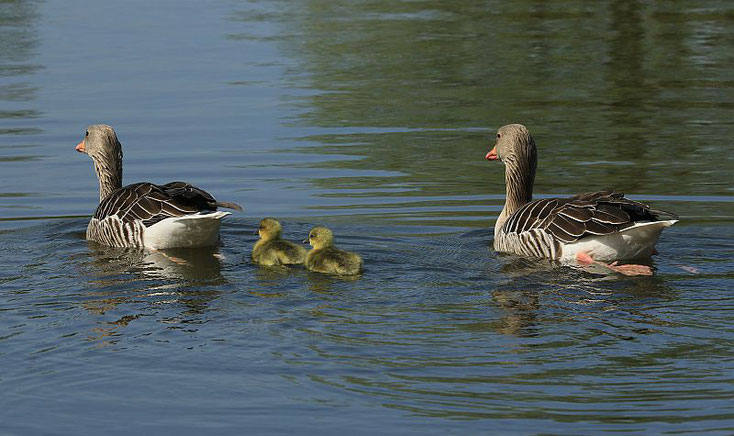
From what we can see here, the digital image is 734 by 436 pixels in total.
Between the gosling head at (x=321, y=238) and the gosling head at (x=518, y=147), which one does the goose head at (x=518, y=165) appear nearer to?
the gosling head at (x=518, y=147)

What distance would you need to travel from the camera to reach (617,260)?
39.6ft

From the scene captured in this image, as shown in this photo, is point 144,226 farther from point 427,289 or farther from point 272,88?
point 272,88

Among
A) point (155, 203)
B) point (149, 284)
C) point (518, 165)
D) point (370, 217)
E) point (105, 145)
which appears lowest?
point (149, 284)

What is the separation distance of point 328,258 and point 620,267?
267 cm

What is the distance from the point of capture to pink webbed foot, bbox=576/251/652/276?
11.4 m

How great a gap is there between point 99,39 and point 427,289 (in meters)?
17.7

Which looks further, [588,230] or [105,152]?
[105,152]

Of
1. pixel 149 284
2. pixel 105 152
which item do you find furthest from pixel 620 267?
pixel 105 152

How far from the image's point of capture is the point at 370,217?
14039 mm

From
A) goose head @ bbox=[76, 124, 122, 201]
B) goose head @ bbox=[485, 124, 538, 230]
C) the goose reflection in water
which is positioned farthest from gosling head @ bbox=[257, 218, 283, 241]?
goose head @ bbox=[76, 124, 122, 201]

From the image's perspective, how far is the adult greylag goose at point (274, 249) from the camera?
1172 centimetres

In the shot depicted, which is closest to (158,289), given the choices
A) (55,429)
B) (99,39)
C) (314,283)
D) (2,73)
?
(314,283)

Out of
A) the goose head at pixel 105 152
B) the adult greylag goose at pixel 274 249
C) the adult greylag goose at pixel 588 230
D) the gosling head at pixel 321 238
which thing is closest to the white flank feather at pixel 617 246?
the adult greylag goose at pixel 588 230

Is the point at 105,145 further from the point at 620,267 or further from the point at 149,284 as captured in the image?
the point at 620,267
